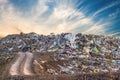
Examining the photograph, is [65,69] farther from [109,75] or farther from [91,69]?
[109,75]

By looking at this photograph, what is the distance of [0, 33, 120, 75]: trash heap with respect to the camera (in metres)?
105

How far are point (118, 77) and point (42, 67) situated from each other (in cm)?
5736

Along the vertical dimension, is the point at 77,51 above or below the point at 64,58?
above

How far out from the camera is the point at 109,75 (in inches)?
1812

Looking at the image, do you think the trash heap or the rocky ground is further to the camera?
the trash heap

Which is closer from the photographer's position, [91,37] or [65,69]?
[65,69]

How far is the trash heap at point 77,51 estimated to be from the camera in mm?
104975

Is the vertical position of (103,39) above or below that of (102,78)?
above

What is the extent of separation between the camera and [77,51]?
142000 mm

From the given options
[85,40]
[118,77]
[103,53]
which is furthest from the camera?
[85,40]

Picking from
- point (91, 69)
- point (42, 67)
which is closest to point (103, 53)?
point (91, 69)

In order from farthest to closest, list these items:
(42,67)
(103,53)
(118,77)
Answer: (103,53) → (42,67) → (118,77)

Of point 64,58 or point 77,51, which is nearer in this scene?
point 64,58

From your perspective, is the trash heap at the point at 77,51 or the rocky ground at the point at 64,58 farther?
the trash heap at the point at 77,51
